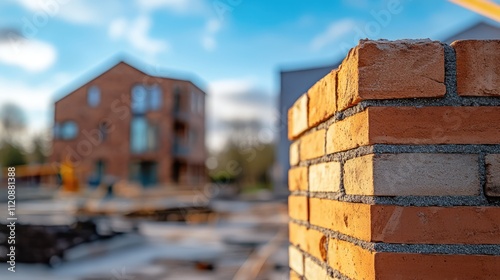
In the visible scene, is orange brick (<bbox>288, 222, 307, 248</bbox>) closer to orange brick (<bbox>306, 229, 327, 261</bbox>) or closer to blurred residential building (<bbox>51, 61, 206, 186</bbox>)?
orange brick (<bbox>306, 229, 327, 261</bbox>)

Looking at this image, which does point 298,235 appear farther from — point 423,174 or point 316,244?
point 423,174

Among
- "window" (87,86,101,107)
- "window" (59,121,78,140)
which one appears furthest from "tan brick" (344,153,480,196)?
"window" (59,121,78,140)

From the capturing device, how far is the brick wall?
3.15 feet

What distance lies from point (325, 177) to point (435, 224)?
1.30 ft

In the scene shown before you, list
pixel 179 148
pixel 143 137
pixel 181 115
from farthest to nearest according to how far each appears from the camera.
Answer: pixel 179 148 < pixel 181 115 < pixel 143 137

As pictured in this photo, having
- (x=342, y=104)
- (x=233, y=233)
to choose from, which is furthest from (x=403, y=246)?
(x=233, y=233)

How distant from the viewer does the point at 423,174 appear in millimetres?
975

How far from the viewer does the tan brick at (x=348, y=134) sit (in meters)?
1.01

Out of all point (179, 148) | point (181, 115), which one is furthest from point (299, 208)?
point (179, 148)

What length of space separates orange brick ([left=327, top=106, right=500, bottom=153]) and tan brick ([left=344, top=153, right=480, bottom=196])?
0.11 feet

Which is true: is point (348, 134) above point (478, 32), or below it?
below

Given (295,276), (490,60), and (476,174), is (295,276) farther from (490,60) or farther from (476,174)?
(490,60)

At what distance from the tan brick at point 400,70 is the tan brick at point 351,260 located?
1.14 ft

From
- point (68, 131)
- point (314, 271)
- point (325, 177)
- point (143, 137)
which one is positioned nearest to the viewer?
point (325, 177)
